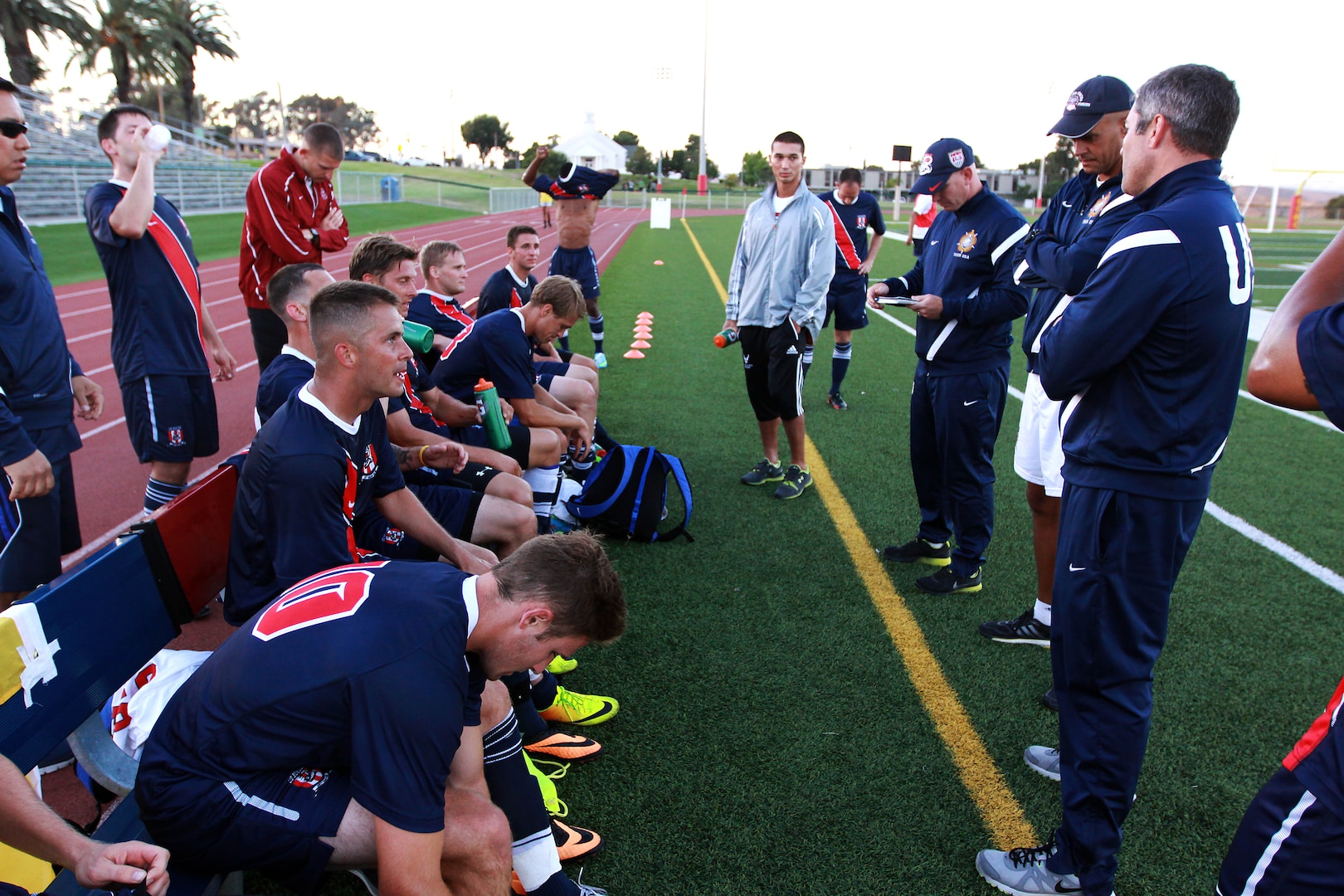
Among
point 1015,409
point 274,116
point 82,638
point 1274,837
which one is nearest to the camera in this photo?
point 1274,837

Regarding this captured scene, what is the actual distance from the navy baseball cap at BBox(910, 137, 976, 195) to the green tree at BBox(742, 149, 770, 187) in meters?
70.2

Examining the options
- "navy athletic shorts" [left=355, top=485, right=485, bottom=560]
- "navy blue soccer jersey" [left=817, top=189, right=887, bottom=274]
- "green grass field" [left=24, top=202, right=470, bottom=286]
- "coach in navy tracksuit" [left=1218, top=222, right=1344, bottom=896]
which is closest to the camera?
"coach in navy tracksuit" [left=1218, top=222, right=1344, bottom=896]

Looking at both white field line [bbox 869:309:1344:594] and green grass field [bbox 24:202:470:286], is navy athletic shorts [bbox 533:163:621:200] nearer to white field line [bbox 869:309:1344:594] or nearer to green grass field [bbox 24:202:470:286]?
green grass field [bbox 24:202:470:286]

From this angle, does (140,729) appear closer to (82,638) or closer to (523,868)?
(82,638)

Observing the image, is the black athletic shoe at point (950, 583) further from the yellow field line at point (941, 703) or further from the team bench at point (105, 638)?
the team bench at point (105, 638)

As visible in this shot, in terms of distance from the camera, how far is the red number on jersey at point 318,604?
1.69 m

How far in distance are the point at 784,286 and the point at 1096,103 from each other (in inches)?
92.2

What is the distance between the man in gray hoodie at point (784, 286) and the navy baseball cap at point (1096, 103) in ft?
6.83

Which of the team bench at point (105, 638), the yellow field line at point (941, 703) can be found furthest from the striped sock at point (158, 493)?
the yellow field line at point (941, 703)

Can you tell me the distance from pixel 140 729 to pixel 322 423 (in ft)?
3.13

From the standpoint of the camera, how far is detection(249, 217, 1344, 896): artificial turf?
242 cm

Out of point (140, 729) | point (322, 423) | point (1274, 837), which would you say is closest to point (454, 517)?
point (322, 423)

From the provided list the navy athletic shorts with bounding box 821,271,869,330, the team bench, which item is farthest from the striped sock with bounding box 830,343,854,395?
the team bench

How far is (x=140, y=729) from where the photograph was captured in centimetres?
213
